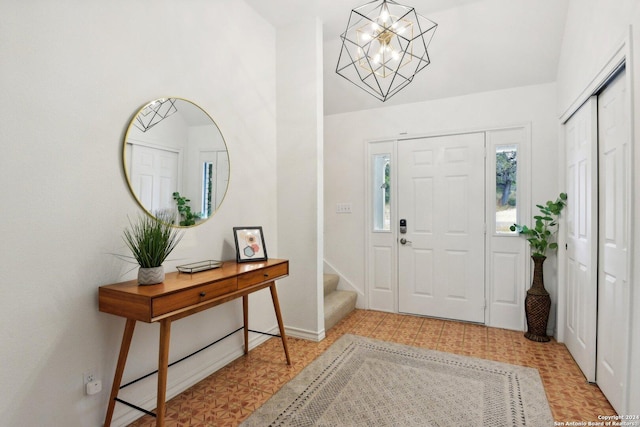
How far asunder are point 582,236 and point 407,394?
1.76m

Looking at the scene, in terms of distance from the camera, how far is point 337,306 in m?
3.49

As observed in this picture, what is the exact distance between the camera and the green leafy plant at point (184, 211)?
2135mm

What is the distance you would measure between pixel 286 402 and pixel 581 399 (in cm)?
186

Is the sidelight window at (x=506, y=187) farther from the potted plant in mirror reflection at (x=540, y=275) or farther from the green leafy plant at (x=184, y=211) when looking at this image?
the green leafy plant at (x=184, y=211)

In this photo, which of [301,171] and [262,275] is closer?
[262,275]

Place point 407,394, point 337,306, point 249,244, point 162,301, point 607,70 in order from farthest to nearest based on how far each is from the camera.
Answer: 1. point 337,306
2. point 249,244
3. point 407,394
4. point 607,70
5. point 162,301

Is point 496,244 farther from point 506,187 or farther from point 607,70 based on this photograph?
point 607,70

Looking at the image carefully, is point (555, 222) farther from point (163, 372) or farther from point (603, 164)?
point (163, 372)

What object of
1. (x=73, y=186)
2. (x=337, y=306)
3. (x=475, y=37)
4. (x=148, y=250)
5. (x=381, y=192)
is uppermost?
(x=475, y=37)

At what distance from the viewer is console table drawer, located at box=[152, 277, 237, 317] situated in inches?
60.8

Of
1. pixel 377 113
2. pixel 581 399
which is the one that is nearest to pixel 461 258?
pixel 581 399


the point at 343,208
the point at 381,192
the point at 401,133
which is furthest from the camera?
the point at 343,208

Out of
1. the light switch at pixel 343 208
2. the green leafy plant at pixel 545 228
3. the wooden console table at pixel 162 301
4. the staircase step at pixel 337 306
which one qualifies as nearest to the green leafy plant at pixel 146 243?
the wooden console table at pixel 162 301

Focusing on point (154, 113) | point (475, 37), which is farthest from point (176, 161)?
point (475, 37)
